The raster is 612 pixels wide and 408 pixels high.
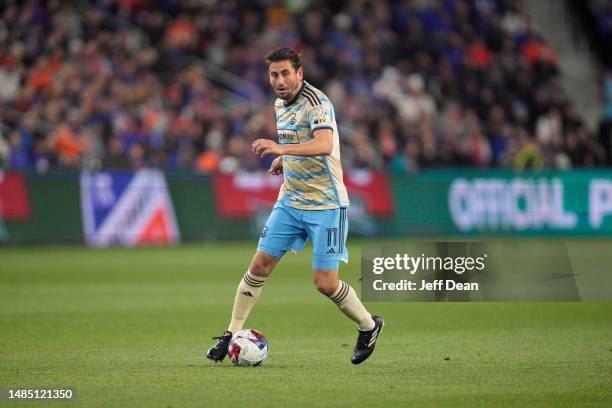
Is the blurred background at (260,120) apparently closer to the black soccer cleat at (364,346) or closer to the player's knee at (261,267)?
the player's knee at (261,267)

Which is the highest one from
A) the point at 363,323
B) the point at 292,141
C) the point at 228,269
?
the point at 292,141

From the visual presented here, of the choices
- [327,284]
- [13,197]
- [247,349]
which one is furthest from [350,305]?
[13,197]

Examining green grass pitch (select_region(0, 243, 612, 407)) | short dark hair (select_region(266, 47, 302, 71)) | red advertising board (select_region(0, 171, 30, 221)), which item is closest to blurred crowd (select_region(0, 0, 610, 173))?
red advertising board (select_region(0, 171, 30, 221))

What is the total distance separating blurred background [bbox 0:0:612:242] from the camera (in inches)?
938

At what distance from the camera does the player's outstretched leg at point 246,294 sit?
9547mm

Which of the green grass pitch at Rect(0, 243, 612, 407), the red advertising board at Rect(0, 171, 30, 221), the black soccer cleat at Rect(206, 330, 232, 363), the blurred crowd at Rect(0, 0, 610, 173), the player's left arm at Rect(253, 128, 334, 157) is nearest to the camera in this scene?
the green grass pitch at Rect(0, 243, 612, 407)

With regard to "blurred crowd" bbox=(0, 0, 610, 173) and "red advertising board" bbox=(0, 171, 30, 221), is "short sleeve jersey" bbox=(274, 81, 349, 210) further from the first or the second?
"blurred crowd" bbox=(0, 0, 610, 173)

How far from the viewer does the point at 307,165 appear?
30.9 ft

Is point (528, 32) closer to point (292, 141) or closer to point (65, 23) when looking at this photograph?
point (65, 23)

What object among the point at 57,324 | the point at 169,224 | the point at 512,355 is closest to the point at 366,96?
the point at 169,224

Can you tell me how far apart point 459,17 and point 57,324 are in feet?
69.0

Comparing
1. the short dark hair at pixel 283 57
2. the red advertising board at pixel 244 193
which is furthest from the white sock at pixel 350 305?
the red advertising board at pixel 244 193

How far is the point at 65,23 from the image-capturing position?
26438 mm

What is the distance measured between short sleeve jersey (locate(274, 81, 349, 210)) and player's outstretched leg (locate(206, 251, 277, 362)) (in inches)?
20.2
